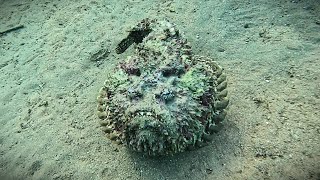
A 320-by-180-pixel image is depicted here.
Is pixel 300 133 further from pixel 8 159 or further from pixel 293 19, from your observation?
pixel 8 159

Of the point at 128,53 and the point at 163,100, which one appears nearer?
the point at 163,100

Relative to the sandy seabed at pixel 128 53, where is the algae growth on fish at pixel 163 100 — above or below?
above

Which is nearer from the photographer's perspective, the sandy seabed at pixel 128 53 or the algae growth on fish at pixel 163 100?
the algae growth on fish at pixel 163 100

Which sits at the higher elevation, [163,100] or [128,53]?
[163,100]
